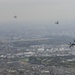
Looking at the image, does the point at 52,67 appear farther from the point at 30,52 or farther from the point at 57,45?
the point at 57,45

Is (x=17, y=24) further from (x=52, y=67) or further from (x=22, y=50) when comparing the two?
(x=52, y=67)

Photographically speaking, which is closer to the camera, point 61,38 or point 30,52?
point 30,52

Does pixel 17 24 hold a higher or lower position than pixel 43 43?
higher

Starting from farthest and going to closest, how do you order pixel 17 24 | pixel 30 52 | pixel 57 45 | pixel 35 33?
pixel 17 24
pixel 35 33
pixel 57 45
pixel 30 52

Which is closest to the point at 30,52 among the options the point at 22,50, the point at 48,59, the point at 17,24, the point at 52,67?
the point at 22,50

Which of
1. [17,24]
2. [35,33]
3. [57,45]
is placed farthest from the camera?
[17,24]

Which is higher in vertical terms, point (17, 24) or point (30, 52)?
point (17, 24)

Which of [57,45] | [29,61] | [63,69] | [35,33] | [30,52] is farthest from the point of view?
[35,33]

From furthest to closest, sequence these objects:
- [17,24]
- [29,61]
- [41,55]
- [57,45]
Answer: [17,24] < [57,45] < [41,55] < [29,61]

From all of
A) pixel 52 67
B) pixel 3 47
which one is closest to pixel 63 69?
pixel 52 67
